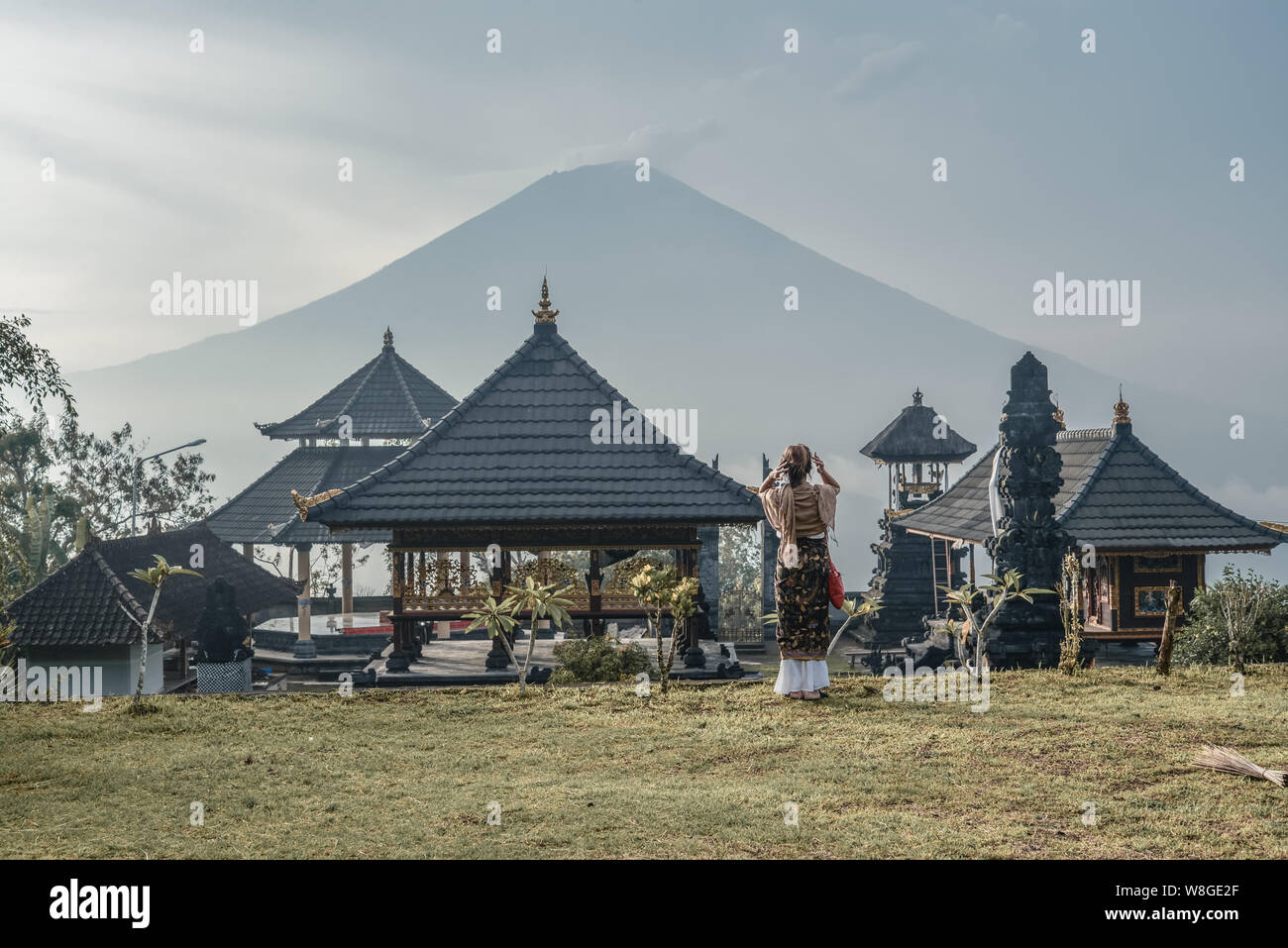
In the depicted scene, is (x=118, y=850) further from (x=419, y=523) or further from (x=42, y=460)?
(x=42, y=460)

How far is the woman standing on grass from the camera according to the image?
1065cm

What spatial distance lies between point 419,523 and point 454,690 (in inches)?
119

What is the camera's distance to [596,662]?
531 inches

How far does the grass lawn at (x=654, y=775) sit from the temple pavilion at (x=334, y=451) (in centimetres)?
1444

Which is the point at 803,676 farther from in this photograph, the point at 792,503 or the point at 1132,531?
the point at 1132,531

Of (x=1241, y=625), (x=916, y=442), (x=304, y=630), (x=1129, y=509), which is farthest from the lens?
(x=916, y=442)

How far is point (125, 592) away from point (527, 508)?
394 inches

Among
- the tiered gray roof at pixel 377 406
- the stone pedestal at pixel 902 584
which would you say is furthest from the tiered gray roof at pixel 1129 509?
the tiered gray roof at pixel 377 406

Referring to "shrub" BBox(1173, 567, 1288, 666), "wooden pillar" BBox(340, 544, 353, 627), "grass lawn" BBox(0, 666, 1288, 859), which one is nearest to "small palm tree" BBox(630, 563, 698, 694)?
"grass lawn" BBox(0, 666, 1288, 859)

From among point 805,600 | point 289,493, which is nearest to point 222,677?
point 805,600

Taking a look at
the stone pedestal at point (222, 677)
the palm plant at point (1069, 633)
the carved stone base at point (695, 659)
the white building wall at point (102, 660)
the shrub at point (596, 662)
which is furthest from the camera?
the white building wall at point (102, 660)

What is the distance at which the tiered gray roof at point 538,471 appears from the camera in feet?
47.9

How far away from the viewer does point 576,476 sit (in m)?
15.2

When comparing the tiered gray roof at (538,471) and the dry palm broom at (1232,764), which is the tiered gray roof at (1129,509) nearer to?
the tiered gray roof at (538,471)
